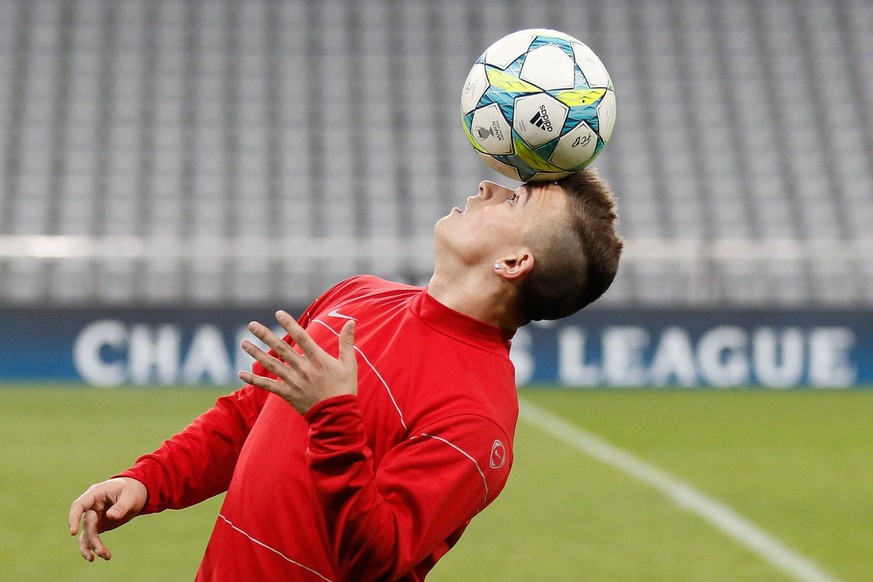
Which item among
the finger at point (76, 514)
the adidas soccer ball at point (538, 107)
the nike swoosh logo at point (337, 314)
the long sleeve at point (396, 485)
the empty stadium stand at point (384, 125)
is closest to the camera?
the long sleeve at point (396, 485)

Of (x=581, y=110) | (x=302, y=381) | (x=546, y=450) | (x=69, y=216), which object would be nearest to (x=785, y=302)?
(x=546, y=450)

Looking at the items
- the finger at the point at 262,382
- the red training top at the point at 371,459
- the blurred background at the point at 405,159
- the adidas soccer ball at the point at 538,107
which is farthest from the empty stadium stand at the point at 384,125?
the finger at the point at 262,382

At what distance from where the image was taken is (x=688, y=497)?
719 cm

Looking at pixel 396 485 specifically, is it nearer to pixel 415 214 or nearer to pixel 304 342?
pixel 304 342

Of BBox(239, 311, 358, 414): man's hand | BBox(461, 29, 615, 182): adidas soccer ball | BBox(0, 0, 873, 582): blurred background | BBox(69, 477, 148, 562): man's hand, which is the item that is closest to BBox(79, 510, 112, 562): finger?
BBox(69, 477, 148, 562): man's hand

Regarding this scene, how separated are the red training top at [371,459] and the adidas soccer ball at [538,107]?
1.35ft

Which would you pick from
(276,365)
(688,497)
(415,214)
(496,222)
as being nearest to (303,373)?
(276,365)

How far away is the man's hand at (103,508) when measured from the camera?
2416 millimetres

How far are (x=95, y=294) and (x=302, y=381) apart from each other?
1055cm

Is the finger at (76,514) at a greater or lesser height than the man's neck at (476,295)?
lesser

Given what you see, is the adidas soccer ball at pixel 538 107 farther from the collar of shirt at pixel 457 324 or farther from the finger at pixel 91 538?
the finger at pixel 91 538

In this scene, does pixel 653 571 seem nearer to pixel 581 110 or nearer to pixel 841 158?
pixel 581 110

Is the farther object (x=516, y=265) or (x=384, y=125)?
(x=384, y=125)

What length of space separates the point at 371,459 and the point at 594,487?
5503 millimetres
